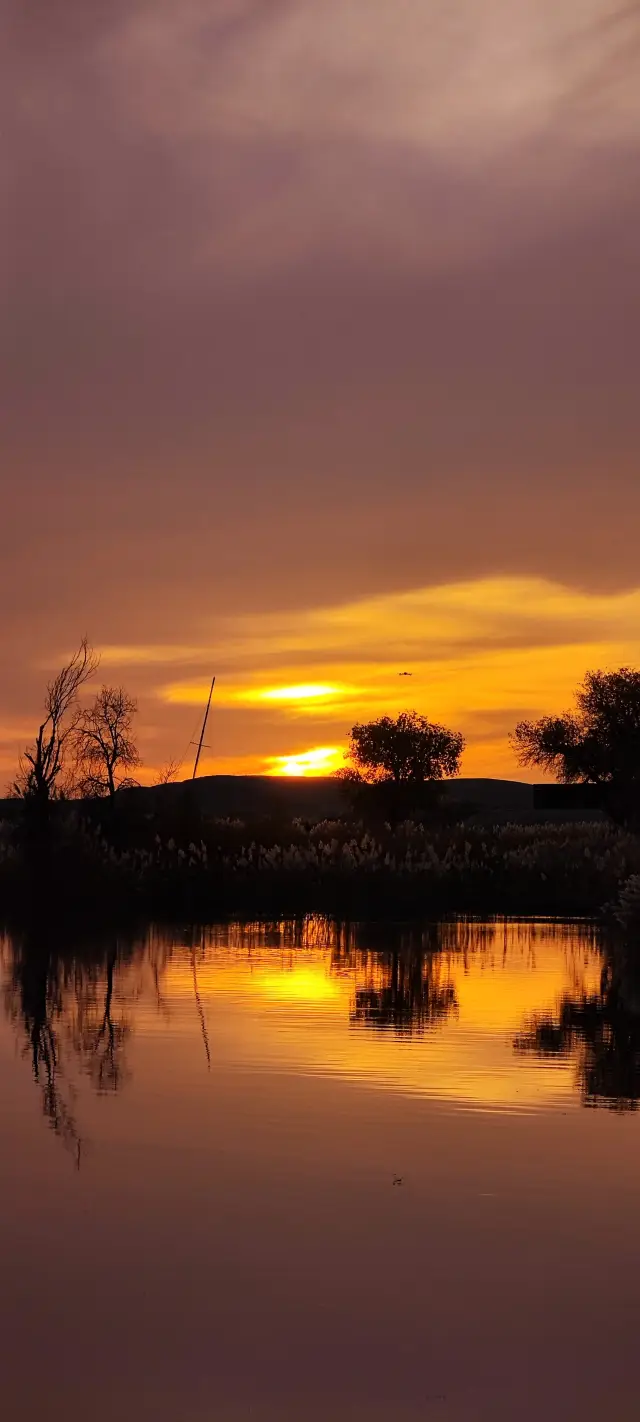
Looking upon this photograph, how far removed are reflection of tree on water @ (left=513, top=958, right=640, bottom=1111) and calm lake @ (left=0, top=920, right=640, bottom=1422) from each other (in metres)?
0.06

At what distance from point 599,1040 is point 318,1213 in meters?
7.90

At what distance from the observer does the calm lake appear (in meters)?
6.79

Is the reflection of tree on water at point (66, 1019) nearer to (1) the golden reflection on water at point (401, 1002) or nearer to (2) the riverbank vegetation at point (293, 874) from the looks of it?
(1) the golden reflection on water at point (401, 1002)

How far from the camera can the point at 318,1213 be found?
9492 millimetres

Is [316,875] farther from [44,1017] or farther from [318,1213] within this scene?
[318,1213]

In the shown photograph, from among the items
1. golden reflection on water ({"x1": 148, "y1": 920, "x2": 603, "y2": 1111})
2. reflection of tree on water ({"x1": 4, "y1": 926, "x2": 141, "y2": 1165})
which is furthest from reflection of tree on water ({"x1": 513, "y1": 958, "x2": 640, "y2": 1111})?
reflection of tree on water ({"x1": 4, "y1": 926, "x2": 141, "y2": 1165})

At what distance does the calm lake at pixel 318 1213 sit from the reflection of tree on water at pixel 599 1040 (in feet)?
0.19

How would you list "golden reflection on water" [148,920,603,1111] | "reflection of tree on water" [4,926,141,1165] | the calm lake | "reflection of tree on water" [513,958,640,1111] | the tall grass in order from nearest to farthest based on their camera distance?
the calm lake < "reflection of tree on water" [4,926,141,1165] < "reflection of tree on water" [513,958,640,1111] < "golden reflection on water" [148,920,603,1111] < the tall grass

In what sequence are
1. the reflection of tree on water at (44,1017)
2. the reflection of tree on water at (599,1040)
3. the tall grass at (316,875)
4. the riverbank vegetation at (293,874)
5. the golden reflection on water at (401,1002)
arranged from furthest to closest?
the tall grass at (316,875) → the riverbank vegetation at (293,874) → the golden reflection on water at (401,1002) → the reflection of tree on water at (599,1040) → the reflection of tree on water at (44,1017)

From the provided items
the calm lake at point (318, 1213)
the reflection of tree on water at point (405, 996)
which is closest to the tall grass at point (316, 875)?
the reflection of tree on water at point (405, 996)

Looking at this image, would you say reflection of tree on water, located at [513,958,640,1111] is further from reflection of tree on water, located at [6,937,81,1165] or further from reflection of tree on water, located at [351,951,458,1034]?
reflection of tree on water, located at [6,937,81,1165]

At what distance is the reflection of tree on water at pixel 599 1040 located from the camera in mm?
13922

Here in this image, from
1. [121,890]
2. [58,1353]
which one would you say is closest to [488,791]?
[121,890]

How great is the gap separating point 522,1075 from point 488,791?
184m
